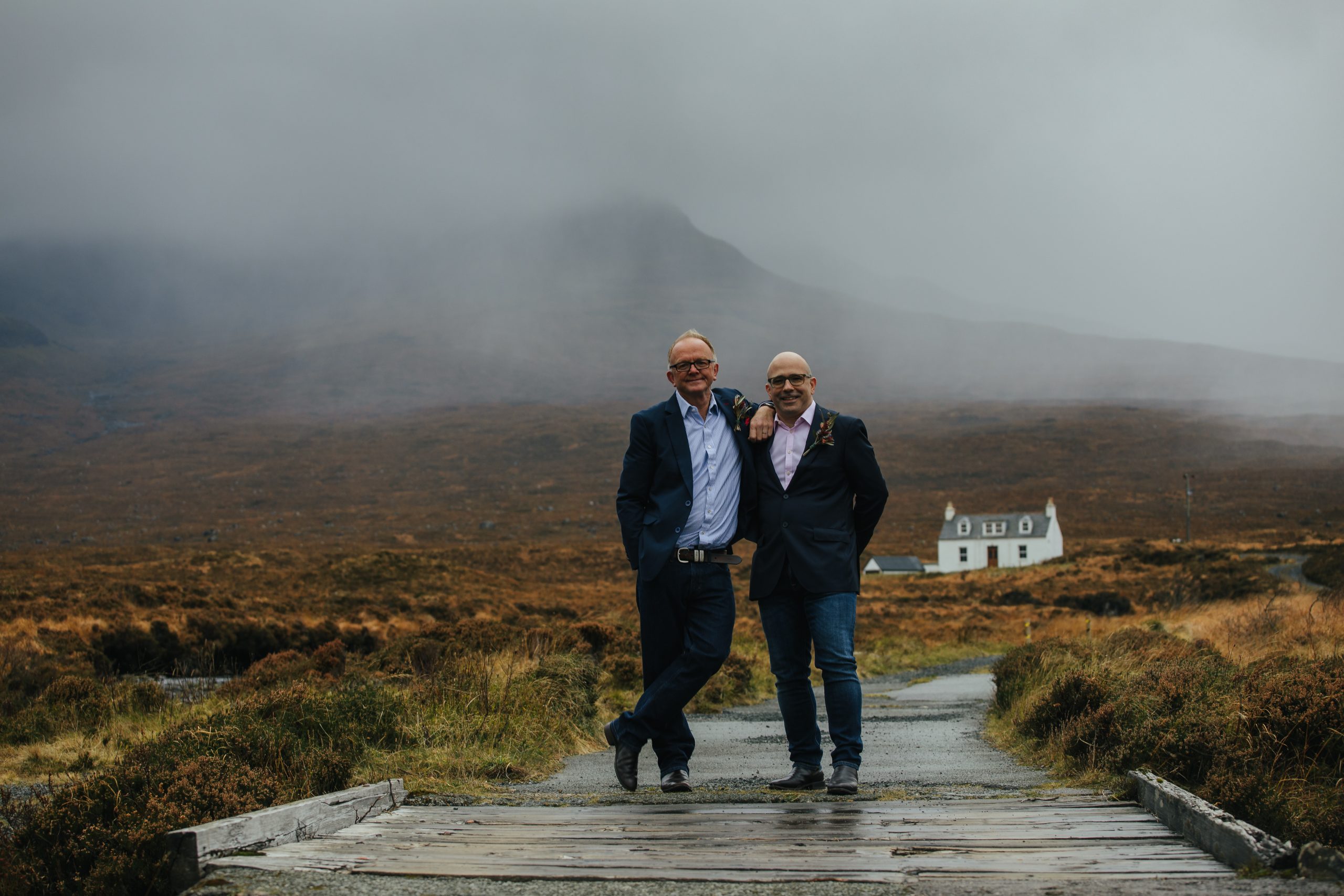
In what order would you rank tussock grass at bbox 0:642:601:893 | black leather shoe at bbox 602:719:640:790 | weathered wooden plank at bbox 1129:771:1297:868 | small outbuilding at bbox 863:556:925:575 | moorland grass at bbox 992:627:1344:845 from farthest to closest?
1. small outbuilding at bbox 863:556:925:575
2. black leather shoe at bbox 602:719:640:790
3. moorland grass at bbox 992:627:1344:845
4. tussock grass at bbox 0:642:601:893
5. weathered wooden plank at bbox 1129:771:1297:868

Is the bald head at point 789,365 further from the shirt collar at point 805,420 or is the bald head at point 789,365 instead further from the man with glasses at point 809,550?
the shirt collar at point 805,420

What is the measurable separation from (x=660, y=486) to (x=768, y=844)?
2.11m

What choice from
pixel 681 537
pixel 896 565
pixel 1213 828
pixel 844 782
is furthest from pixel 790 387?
pixel 896 565

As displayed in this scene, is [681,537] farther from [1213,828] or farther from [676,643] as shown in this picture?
[1213,828]

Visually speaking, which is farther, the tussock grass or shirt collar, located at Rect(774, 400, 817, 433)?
shirt collar, located at Rect(774, 400, 817, 433)

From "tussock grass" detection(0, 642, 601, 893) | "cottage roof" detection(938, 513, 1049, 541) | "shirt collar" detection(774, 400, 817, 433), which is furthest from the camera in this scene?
"cottage roof" detection(938, 513, 1049, 541)

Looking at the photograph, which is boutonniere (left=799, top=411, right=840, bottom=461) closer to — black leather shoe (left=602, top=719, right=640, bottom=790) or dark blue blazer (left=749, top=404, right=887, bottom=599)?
dark blue blazer (left=749, top=404, right=887, bottom=599)

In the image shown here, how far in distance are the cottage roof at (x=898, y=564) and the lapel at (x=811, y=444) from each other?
66.3 metres

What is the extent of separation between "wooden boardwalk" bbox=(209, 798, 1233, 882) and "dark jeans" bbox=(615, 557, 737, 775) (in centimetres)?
82

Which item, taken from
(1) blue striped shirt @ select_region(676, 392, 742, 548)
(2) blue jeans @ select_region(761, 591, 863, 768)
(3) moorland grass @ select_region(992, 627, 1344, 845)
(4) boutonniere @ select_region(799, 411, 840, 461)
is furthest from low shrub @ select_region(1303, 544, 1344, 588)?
(1) blue striped shirt @ select_region(676, 392, 742, 548)

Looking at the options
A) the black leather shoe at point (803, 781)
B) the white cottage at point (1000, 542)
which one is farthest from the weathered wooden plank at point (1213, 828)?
the white cottage at point (1000, 542)

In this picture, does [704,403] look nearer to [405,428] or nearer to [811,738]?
[811,738]

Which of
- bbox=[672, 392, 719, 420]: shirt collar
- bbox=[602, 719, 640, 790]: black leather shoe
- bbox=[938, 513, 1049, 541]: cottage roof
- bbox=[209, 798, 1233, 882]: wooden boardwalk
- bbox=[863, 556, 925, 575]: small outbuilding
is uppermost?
bbox=[672, 392, 719, 420]: shirt collar

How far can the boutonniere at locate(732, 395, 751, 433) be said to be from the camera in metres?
5.69
